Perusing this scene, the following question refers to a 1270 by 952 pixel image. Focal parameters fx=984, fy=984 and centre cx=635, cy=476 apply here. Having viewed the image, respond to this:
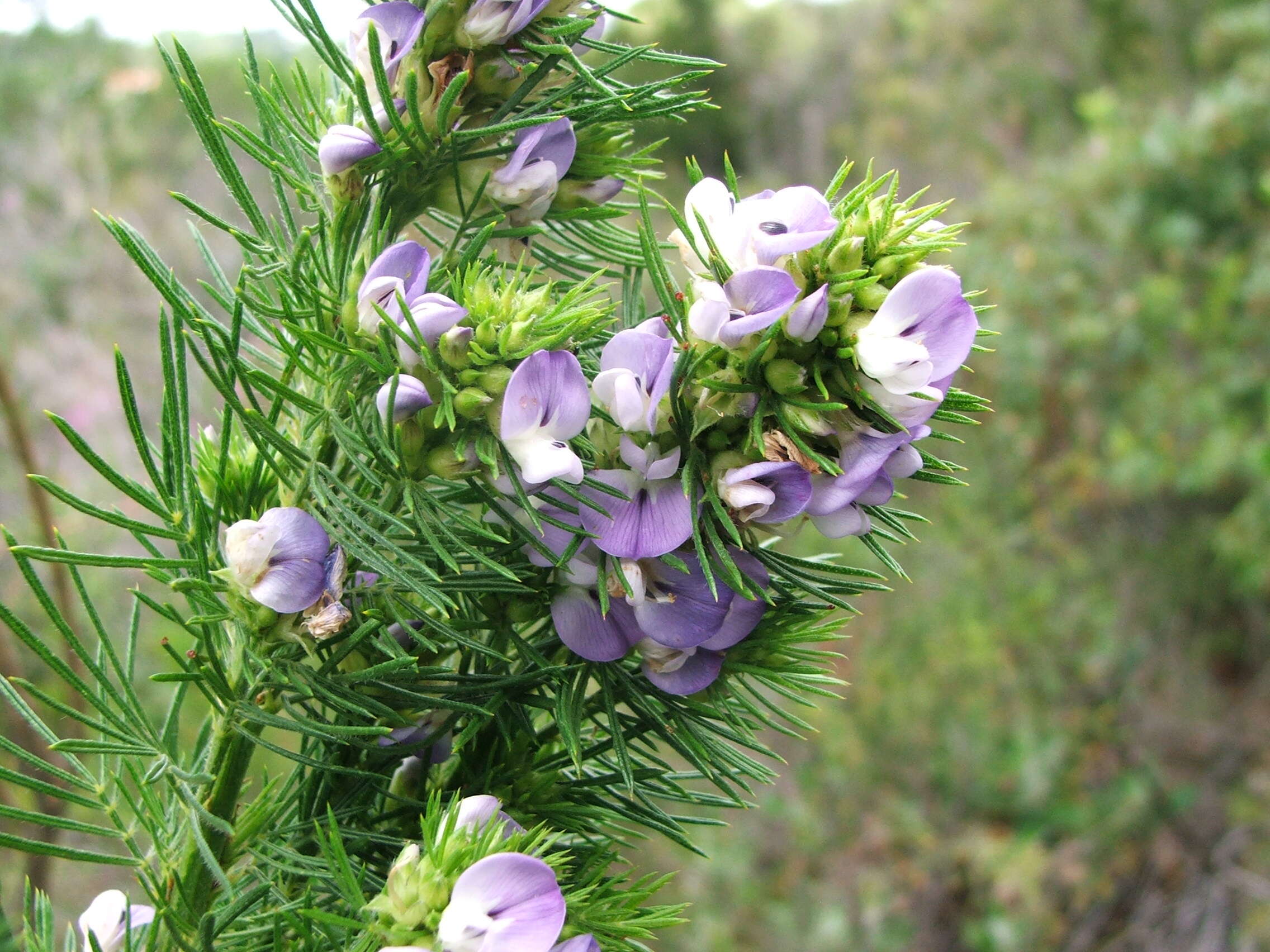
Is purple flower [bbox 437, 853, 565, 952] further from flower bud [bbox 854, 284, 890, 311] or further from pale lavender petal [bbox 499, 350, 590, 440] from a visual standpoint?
flower bud [bbox 854, 284, 890, 311]

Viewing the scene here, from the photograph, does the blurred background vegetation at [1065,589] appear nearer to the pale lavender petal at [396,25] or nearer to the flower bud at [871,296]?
the pale lavender petal at [396,25]

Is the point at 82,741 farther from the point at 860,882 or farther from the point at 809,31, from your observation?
the point at 809,31

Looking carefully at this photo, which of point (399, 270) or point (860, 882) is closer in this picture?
point (399, 270)

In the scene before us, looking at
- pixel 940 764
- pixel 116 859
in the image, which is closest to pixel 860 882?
pixel 940 764

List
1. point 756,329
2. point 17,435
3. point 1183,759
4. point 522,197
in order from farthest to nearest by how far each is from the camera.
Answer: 1. point 1183,759
2. point 17,435
3. point 522,197
4. point 756,329

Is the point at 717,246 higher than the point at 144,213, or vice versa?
the point at 717,246

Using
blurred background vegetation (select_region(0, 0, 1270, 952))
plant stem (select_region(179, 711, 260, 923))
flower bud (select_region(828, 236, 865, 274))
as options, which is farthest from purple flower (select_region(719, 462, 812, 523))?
blurred background vegetation (select_region(0, 0, 1270, 952))

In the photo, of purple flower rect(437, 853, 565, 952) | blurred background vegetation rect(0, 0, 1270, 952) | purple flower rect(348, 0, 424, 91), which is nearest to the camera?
purple flower rect(437, 853, 565, 952)
